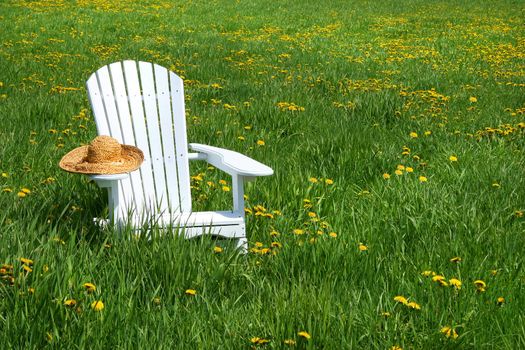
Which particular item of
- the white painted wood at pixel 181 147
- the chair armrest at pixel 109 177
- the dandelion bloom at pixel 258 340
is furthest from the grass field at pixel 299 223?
the chair armrest at pixel 109 177

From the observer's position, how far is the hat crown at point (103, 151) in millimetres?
3301

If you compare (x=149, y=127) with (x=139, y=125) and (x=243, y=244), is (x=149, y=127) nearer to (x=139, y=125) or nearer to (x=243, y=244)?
(x=139, y=125)

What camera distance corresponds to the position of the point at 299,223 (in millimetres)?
3877

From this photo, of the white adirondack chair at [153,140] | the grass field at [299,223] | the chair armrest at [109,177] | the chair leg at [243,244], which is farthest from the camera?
the white adirondack chair at [153,140]

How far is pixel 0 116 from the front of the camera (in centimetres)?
588

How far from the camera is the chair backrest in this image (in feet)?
12.7

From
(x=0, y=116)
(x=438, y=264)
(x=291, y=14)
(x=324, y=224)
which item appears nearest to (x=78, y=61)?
(x=0, y=116)

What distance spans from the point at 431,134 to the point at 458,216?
2.07 meters

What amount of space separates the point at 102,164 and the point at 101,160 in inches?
2.5

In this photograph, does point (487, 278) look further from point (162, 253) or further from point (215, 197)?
point (215, 197)

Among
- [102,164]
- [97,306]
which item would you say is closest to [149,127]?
[102,164]

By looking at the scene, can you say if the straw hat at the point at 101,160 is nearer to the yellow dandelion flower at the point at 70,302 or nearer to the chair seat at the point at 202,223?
the chair seat at the point at 202,223

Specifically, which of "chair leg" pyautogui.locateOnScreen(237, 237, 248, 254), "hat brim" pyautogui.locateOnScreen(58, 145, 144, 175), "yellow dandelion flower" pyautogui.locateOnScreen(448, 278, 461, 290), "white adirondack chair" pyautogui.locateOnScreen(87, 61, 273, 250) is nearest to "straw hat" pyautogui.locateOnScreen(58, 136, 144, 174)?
"hat brim" pyautogui.locateOnScreen(58, 145, 144, 175)

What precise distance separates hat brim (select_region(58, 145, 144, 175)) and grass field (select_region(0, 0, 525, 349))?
0.77 feet
